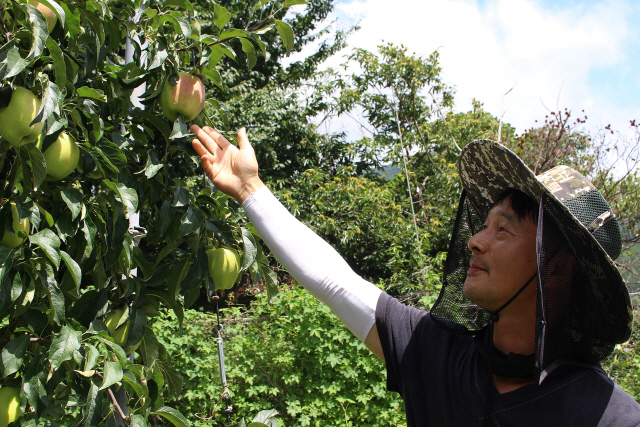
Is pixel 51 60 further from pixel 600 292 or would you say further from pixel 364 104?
pixel 364 104

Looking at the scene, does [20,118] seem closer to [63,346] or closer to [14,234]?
[14,234]

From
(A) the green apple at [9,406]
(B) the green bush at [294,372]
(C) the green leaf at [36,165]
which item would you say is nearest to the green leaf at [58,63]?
(C) the green leaf at [36,165]

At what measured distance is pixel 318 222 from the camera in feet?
19.2

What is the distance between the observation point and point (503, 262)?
3.28 feet

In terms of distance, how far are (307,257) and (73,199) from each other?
0.46 meters

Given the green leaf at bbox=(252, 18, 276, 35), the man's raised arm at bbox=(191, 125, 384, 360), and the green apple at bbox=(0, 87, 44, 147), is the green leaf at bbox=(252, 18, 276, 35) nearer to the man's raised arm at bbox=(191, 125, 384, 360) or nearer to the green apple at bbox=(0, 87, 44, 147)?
the man's raised arm at bbox=(191, 125, 384, 360)

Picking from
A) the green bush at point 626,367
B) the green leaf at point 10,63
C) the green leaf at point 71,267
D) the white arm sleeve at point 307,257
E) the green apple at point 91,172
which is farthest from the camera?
the green bush at point 626,367

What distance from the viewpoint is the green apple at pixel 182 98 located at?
101 centimetres

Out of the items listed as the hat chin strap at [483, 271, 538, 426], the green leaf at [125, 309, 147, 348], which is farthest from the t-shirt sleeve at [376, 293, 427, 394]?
the green leaf at [125, 309, 147, 348]

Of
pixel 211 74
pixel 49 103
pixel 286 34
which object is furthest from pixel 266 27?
Result: pixel 49 103

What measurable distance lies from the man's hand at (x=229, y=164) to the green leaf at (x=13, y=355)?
0.45 m

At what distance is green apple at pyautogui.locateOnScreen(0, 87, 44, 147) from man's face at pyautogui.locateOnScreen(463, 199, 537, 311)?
0.85m

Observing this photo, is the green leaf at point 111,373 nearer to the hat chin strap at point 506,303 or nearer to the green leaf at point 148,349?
the green leaf at point 148,349

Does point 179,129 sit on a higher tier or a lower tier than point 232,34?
lower
